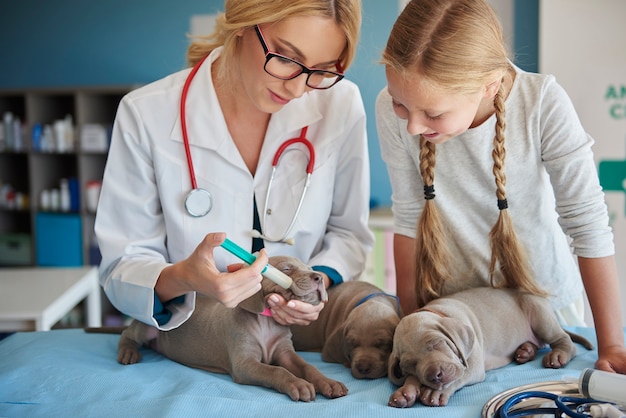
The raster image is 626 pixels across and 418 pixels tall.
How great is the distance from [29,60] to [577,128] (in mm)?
4555

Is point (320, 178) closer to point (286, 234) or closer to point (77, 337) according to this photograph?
point (286, 234)

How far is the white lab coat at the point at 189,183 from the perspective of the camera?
5.17 ft

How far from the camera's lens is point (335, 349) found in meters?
1.43

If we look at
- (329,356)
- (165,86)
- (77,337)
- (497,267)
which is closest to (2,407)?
(77,337)

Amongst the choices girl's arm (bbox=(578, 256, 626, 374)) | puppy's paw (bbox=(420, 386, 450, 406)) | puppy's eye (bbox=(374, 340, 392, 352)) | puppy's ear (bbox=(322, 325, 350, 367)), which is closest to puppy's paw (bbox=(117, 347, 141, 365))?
puppy's ear (bbox=(322, 325, 350, 367))

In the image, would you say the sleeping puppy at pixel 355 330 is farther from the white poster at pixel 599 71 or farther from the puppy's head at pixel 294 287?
the white poster at pixel 599 71

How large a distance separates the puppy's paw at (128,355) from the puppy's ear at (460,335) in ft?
2.21

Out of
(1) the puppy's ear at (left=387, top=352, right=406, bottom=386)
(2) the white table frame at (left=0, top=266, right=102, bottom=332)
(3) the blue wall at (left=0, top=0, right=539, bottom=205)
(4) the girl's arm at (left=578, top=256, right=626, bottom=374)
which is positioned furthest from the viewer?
(3) the blue wall at (left=0, top=0, right=539, bottom=205)

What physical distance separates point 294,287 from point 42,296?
1728mm

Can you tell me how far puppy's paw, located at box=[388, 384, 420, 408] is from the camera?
1.16m

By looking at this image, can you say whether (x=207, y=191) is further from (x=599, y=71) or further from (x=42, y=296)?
(x=599, y=71)

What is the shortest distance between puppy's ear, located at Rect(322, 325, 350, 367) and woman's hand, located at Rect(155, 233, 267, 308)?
0.22 metres

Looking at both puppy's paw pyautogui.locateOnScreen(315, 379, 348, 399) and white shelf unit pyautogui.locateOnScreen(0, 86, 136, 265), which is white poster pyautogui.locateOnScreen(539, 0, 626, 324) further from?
puppy's paw pyautogui.locateOnScreen(315, 379, 348, 399)

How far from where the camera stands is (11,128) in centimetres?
468
